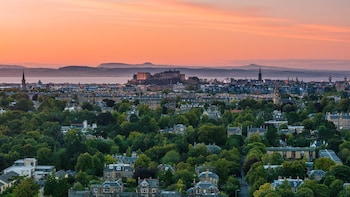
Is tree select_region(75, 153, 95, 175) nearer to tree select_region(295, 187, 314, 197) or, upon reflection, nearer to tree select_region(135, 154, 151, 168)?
tree select_region(135, 154, 151, 168)

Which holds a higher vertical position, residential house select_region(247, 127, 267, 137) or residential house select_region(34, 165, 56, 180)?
residential house select_region(247, 127, 267, 137)

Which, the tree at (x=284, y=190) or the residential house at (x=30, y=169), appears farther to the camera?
the residential house at (x=30, y=169)

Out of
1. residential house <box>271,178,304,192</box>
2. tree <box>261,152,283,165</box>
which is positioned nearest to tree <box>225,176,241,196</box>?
residential house <box>271,178,304,192</box>

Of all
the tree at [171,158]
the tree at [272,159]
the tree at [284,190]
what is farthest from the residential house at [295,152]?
the tree at [284,190]

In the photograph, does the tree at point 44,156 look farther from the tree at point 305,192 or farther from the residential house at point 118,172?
the tree at point 305,192

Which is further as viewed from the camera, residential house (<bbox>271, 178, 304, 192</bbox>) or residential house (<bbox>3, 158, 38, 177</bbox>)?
residential house (<bbox>3, 158, 38, 177</bbox>)

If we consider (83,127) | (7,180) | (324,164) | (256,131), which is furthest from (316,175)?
(83,127)

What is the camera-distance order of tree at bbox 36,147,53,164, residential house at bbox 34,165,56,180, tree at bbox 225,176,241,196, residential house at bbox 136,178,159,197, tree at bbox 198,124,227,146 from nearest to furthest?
Answer: residential house at bbox 136,178,159,197
tree at bbox 225,176,241,196
residential house at bbox 34,165,56,180
tree at bbox 36,147,53,164
tree at bbox 198,124,227,146

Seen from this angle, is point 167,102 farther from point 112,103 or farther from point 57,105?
point 57,105

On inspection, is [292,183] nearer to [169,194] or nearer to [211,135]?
[169,194]
